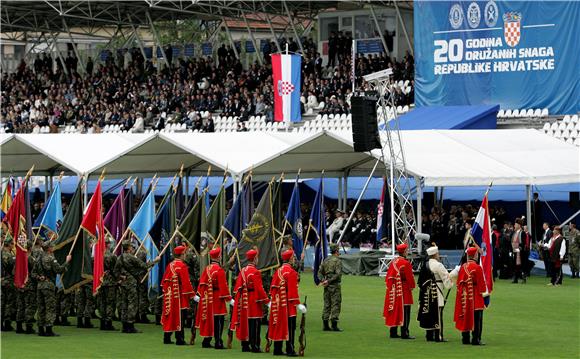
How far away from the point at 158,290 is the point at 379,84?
10135 millimetres

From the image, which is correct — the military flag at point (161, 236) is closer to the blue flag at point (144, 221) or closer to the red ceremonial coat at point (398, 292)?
the blue flag at point (144, 221)

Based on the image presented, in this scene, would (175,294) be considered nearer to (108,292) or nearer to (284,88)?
(108,292)

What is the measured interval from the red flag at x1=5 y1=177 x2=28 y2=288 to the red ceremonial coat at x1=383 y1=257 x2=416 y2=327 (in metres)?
5.64

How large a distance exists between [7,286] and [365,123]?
410 inches

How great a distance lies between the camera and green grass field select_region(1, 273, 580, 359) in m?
18.9

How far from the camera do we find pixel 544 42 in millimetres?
39281

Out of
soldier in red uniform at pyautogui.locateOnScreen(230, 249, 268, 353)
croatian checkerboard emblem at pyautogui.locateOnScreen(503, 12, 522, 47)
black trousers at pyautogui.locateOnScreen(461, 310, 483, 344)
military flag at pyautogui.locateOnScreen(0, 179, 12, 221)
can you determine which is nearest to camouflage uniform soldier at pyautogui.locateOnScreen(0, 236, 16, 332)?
military flag at pyautogui.locateOnScreen(0, 179, 12, 221)

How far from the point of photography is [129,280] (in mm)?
21828

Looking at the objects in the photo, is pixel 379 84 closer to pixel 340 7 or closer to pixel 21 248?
pixel 21 248

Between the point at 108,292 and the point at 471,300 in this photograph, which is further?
the point at 108,292

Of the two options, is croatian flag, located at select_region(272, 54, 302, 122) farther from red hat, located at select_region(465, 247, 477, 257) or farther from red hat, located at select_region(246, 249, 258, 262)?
red hat, located at select_region(246, 249, 258, 262)

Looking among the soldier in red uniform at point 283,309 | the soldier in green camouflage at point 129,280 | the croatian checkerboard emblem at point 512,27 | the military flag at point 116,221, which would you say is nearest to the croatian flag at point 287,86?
the croatian checkerboard emblem at point 512,27

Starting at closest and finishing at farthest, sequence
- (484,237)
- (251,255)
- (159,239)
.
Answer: (251,255)
(484,237)
(159,239)

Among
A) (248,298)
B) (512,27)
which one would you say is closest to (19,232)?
(248,298)
